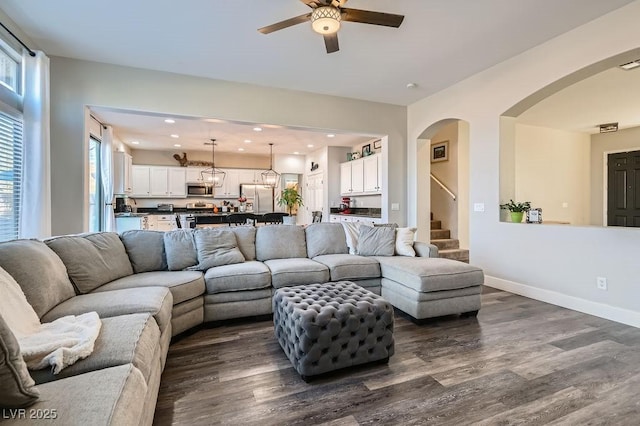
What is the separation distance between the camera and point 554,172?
695cm

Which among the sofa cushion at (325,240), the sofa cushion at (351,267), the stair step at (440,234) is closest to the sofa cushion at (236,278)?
the sofa cushion at (351,267)

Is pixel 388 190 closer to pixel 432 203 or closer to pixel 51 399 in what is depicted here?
pixel 432 203

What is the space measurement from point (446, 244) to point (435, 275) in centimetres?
314

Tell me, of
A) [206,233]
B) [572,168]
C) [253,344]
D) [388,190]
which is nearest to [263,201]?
[388,190]

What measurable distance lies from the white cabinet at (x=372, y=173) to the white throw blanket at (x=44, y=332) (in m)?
5.49

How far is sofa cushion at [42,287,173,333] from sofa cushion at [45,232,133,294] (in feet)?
0.61

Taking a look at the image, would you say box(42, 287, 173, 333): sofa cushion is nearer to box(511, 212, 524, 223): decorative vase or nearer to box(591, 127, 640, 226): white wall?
box(511, 212, 524, 223): decorative vase

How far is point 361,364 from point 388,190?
381cm

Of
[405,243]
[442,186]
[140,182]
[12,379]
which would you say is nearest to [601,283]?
[405,243]

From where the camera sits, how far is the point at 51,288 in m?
1.94

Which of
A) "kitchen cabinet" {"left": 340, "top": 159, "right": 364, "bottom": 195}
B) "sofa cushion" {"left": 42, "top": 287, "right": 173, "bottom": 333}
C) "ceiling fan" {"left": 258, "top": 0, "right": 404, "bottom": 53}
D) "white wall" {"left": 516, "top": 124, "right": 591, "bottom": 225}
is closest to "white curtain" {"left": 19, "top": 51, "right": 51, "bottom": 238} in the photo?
"sofa cushion" {"left": 42, "top": 287, "right": 173, "bottom": 333}

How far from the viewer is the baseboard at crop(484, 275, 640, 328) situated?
2.93 meters

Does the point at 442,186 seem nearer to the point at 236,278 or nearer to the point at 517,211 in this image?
the point at 517,211

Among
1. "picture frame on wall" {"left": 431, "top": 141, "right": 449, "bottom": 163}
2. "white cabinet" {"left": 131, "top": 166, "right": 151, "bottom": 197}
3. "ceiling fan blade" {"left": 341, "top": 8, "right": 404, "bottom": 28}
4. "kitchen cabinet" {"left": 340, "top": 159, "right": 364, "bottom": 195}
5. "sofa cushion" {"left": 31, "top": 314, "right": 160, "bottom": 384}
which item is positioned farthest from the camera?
"white cabinet" {"left": 131, "top": 166, "right": 151, "bottom": 197}
